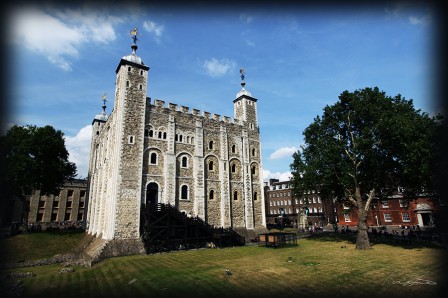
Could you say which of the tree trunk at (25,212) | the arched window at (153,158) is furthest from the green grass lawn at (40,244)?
the arched window at (153,158)

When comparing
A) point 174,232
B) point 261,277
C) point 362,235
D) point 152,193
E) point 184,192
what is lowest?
point 261,277

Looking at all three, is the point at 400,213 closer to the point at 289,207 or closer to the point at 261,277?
the point at 289,207

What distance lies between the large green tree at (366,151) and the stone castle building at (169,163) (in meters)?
11.2

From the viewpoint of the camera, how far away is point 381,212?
4847cm

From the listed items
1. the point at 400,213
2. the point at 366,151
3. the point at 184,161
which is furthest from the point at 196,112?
the point at 400,213

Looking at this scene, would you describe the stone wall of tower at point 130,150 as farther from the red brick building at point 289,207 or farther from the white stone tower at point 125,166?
the red brick building at point 289,207

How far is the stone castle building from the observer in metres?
27.0

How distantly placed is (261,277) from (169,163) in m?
18.9

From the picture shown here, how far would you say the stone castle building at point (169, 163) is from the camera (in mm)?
26953

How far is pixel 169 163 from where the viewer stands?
30.3m

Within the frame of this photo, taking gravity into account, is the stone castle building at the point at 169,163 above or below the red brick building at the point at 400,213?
above

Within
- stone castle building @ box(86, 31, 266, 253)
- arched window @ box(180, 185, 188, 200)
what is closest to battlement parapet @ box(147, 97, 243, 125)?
stone castle building @ box(86, 31, 266, 253)

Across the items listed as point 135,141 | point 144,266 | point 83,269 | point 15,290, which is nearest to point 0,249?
point 15,290

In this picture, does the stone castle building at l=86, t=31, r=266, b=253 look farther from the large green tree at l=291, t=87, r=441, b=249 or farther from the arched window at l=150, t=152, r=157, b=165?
the large green tree at l=291, t=87, r=441, b=249
